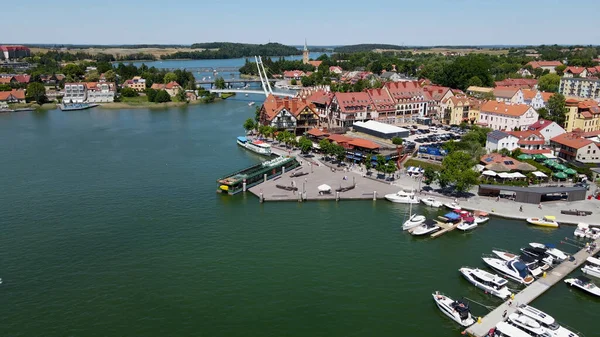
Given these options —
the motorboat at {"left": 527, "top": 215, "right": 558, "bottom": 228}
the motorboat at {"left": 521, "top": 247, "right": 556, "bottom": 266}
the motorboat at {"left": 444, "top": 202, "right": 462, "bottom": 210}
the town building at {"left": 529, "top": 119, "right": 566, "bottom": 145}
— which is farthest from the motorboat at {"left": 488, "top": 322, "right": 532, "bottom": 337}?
the town building at {"left": 529, "top": 119, "right": 566, "bottom": 145}

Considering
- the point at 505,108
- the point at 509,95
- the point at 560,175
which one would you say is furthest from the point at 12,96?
the point at 560,175

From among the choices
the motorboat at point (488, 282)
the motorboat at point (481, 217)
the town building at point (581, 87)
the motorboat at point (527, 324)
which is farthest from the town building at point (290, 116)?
the town building at point (581, 87)

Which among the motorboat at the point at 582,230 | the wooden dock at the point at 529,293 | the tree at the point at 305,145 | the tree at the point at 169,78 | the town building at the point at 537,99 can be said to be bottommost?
the wooden dock at the point at 529,293

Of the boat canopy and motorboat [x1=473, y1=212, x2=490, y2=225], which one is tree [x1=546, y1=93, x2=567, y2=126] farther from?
the boat canopy

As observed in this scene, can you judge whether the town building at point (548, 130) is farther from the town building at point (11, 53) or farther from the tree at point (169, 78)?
the town building at point (11, 53)

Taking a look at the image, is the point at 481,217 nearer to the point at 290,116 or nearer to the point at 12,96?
the point at 290,116

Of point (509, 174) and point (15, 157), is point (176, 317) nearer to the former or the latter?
point (509, 174)
